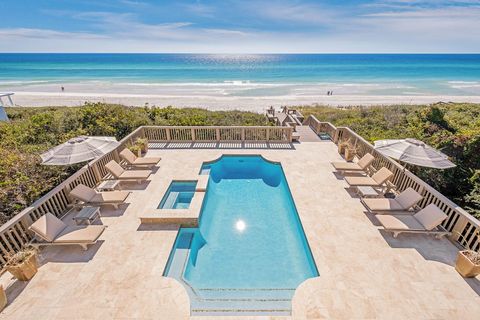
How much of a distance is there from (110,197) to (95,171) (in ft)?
6.03

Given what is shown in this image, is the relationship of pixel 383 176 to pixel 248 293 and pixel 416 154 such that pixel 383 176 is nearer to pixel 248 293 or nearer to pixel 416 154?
pixel 416 154

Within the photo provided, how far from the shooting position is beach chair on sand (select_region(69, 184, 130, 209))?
6822 millimetres

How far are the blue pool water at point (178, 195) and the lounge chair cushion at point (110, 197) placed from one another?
1.12 metres

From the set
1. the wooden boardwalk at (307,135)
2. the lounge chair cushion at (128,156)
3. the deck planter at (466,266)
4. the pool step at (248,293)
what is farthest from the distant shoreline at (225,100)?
the pool step at (248,293)

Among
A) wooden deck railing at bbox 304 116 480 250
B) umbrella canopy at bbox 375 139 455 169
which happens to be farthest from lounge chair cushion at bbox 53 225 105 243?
wooden deck railing at bbox 304 116 480 250

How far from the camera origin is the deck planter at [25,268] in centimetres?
456

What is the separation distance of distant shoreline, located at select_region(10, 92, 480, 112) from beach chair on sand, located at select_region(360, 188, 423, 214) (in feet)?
77.9

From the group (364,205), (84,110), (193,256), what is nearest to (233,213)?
(193,256)

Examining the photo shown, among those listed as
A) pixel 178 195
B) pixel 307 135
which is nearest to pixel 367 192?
pixel 178 195

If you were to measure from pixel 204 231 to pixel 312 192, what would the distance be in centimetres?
377

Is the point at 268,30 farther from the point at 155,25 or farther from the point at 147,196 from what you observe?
the point at 147,196

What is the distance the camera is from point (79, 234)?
5.54m

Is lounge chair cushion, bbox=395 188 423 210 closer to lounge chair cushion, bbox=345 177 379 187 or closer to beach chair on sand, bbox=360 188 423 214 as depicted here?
beach chair on sand, bbox=360 188 423 214

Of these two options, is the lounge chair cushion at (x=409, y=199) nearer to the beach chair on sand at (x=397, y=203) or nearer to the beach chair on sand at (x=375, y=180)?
the beach chair on sand at (x=397, y=203)
